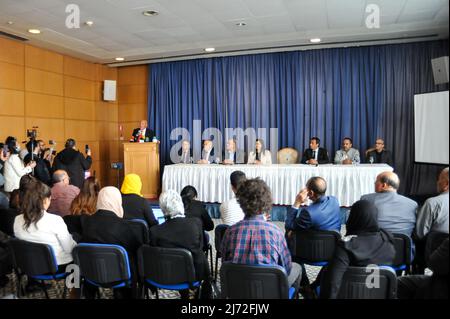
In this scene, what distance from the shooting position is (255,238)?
6.91 feet

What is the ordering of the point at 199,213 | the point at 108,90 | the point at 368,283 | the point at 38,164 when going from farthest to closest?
1. the point at 108,90
2. the point at 38,164
3. the point at 199,213
4. the point at 368,283

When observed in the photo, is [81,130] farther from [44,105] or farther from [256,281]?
[256,281]

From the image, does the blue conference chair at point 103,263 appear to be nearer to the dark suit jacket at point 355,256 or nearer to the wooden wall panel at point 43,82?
the dark suit jacket at point 355,256

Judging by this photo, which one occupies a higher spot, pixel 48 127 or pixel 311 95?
pixel 311 95

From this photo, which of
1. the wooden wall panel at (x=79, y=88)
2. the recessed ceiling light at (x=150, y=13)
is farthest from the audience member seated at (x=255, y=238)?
the wooden wall panel at (x=79, y=88)

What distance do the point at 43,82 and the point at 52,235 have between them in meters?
5.59

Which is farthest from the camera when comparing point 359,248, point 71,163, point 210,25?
point 210,25

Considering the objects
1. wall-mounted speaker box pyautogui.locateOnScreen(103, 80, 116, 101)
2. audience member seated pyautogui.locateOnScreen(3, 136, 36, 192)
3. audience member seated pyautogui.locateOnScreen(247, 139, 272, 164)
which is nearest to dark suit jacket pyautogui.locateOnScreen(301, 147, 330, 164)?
audience member seated pyautogui.locateOnScreen(247, 139, 272, 164)

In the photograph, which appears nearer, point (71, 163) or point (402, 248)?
point (402, 248)

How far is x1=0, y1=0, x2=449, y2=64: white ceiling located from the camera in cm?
537

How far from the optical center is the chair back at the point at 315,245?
2.69m

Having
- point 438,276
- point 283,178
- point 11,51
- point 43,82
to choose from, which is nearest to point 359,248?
point 438,276
